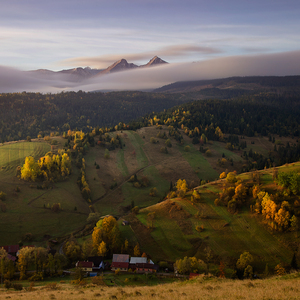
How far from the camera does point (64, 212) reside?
113562 mm

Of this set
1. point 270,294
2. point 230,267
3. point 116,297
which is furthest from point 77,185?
point 270,294

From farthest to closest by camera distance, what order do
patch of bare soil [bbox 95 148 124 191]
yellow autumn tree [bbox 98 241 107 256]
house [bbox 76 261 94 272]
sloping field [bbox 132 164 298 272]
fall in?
1. patch of bare soil [bbox 95 148 124 191]
2. yellow autumn tree [bbox 98 241 107 256]
3. sloping field [bbox 132 164 298 272]
4. house [bbox 76 261 94 272]

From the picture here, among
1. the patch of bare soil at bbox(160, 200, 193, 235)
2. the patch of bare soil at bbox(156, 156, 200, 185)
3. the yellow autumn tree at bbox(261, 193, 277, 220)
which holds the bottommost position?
the patch of bare soil at bbox(156, 156, 200, 185)

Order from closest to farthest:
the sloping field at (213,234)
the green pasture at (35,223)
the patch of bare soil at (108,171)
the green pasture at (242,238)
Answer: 1. the green pasture at (242,238)
2. the sloping field at (213,234)
3. the green pasture at (35,223)
4. the patch of bare soil at (108,171)

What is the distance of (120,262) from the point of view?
66875 mm

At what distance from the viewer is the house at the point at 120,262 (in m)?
65.6

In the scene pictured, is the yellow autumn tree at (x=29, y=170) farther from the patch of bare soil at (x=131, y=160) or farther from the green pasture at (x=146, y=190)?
the patch of bare soil at (x=131, y=160)

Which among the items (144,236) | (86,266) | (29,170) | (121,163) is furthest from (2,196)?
(121,163)

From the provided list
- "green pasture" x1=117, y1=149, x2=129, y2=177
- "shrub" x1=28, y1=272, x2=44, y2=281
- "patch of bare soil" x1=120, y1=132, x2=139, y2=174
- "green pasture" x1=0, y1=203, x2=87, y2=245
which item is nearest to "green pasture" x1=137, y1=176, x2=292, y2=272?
"shrub" x1=28, y1=272, x2=44, y2=281

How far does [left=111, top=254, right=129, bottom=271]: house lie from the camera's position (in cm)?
6562

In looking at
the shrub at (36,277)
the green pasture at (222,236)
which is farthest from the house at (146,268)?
the shrub at (36,277)

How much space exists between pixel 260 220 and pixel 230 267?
850 inches

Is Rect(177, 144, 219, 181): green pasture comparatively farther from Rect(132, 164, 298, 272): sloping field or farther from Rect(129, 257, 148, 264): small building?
Rect(129, 257, 148, 264): small building

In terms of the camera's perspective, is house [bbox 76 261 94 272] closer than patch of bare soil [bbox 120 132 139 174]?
Yes
